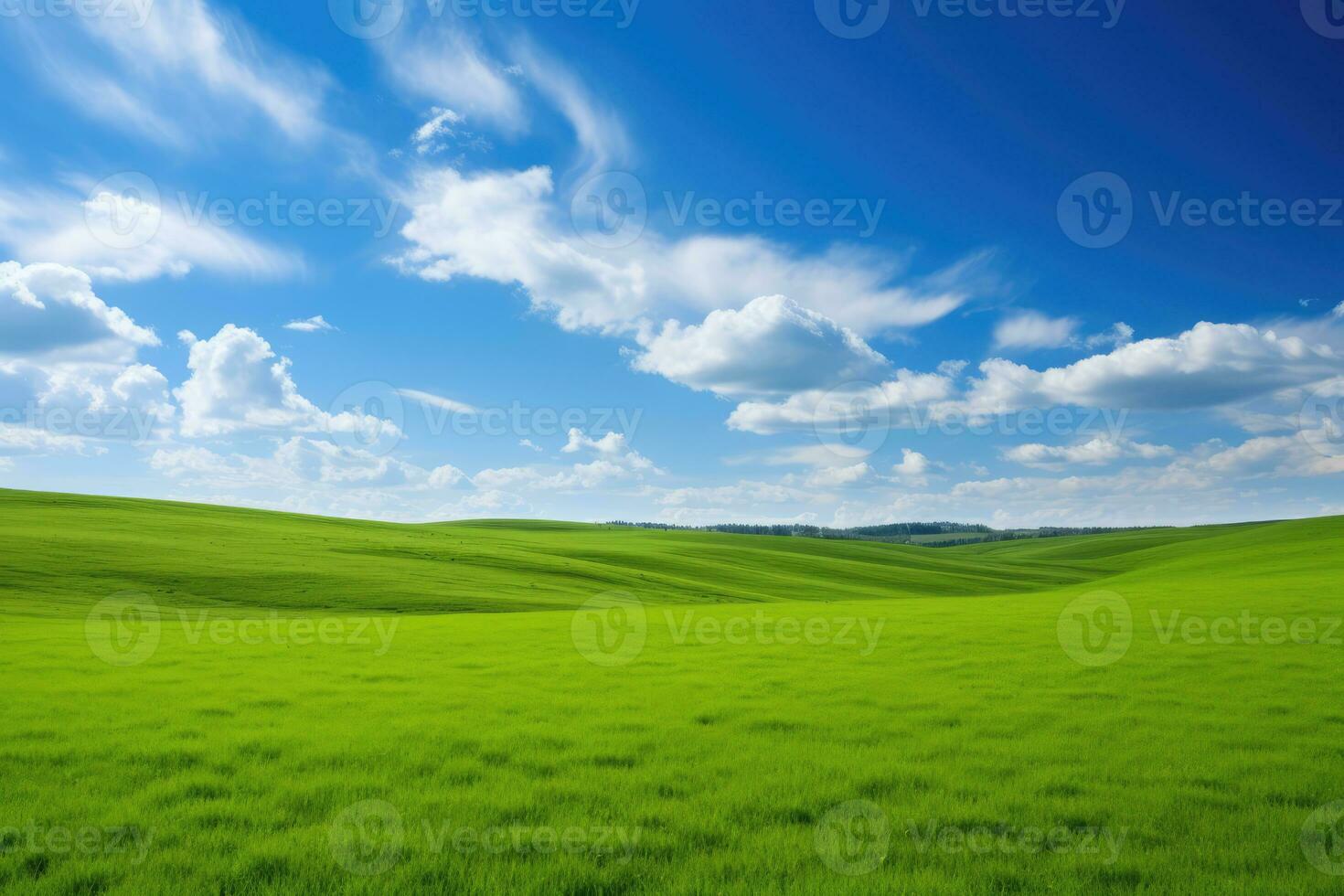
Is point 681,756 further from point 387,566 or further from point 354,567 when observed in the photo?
point 387,566

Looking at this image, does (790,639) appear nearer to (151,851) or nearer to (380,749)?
(380,749)

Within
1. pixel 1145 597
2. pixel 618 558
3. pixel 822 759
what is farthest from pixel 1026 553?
pixel 822 759

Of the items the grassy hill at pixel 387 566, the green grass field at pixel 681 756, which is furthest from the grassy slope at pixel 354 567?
the green grass field at pixel 681 756

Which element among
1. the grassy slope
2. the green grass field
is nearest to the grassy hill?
Answer: the grassy slope

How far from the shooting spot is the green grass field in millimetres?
6262

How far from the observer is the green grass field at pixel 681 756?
6.26 meters

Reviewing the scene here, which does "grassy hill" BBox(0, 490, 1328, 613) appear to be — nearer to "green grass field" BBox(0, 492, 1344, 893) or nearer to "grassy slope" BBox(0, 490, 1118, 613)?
"grassy slope" BBox(0, 490, 1118, 613)

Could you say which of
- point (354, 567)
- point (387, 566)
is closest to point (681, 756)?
point (354, 567)

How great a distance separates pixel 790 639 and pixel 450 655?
32.2ft

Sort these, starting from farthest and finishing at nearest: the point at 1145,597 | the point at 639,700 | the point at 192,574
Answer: the point at 192,574 → the point at 1145,597 → the point at 639,700

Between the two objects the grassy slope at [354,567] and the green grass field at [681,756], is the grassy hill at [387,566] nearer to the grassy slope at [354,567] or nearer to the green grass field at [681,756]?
the grassy slope at [354,567]

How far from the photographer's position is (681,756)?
9.49 metres

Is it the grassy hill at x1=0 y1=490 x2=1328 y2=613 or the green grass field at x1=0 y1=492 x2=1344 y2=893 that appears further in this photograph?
the grassy hill at x1=0 y1=490 x2=1328 y2=613

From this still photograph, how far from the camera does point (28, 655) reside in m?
17.4
